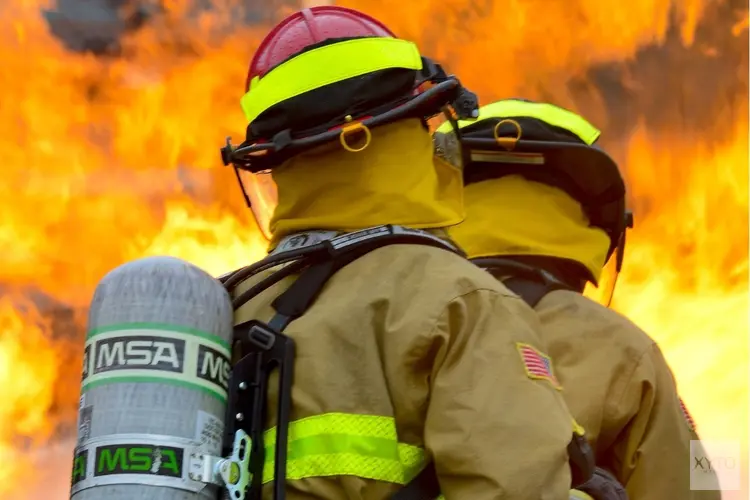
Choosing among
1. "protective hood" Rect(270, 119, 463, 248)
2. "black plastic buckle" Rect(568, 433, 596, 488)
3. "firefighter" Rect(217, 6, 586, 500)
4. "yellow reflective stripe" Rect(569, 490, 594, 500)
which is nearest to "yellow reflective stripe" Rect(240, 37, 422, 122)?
"firefighter" Rect(217, 6, 586, 500)

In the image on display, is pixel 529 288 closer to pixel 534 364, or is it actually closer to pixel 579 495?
pixel 579 495

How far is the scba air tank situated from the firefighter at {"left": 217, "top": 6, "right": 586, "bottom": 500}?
0.11m

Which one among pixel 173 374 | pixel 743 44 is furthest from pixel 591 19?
pixel 173 374

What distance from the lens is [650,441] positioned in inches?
109

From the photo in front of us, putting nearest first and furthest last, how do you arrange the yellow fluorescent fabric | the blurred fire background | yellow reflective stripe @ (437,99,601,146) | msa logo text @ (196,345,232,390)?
msa logo text @ (196,345,232,390), the yellow fluorescent fabric, yellow reflective stripe @ (437,99,601,146), the blurred fire background

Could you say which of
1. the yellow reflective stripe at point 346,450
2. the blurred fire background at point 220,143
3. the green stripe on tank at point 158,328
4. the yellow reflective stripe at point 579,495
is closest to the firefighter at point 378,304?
the yellow reflective stripe at point 346,450

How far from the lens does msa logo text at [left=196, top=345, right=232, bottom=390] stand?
1812mm

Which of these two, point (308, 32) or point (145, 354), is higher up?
point (308, 32)

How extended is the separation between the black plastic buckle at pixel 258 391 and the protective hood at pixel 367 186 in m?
0.37

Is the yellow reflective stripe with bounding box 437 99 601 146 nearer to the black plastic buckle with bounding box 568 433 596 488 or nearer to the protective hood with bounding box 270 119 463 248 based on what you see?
the protective hood with bounding box 270 119 463 248

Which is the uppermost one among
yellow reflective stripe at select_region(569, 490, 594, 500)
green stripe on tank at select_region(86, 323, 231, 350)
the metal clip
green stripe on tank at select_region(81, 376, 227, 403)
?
green stripe on tank at select_region(86, 323, 231, 350)

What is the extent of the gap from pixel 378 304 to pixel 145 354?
0.45m

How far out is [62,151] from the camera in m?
6.13

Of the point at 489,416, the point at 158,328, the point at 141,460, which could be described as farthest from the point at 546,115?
the point at 141,460
